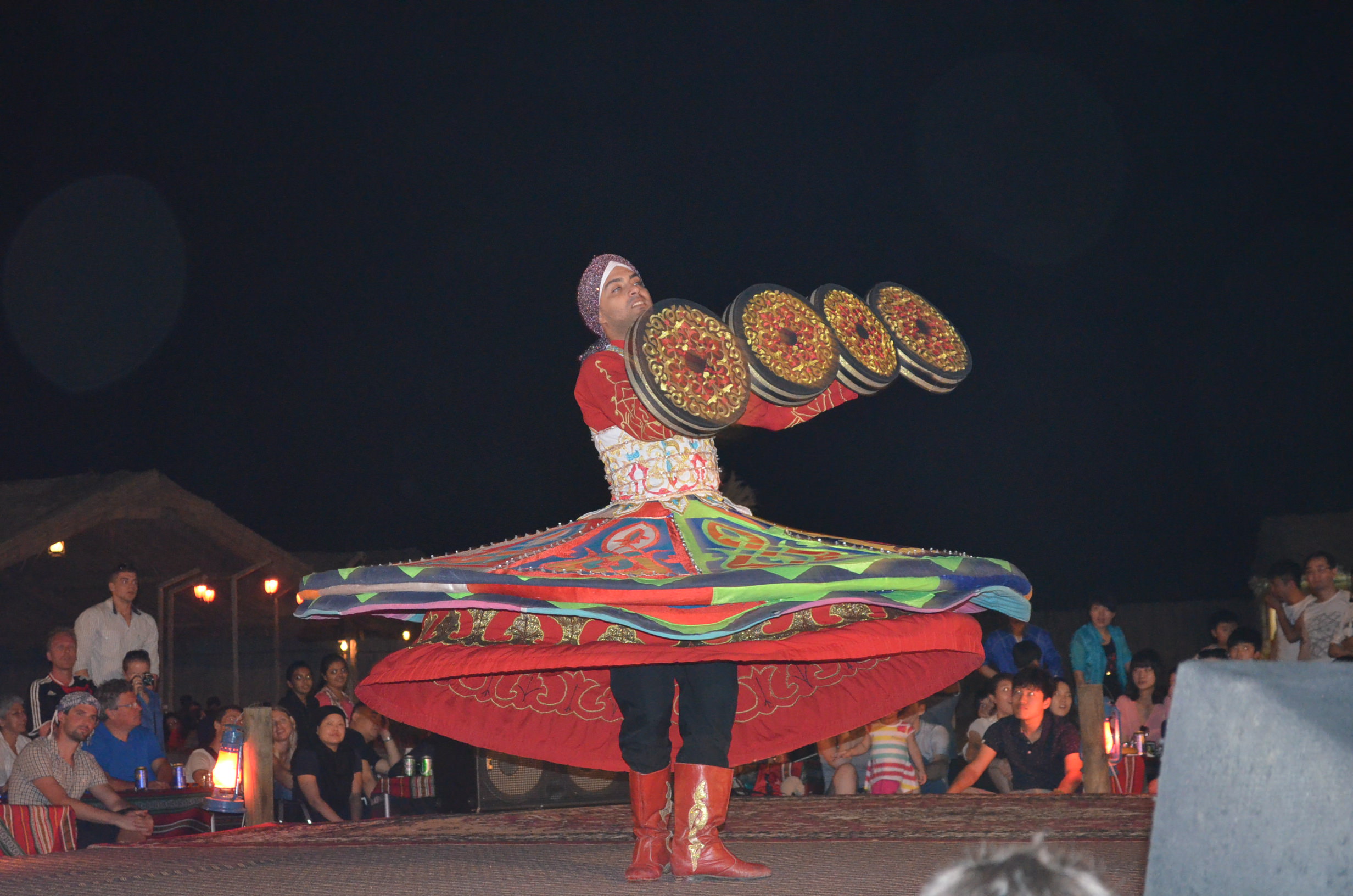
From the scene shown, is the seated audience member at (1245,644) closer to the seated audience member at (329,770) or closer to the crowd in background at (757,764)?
the crowd in background at (757,764)

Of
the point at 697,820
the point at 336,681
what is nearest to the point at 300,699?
the point at 336,681

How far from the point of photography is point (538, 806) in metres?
6.42

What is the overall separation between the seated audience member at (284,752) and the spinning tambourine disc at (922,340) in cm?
385

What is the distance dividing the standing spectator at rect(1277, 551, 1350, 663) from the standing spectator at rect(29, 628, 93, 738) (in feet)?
19.6

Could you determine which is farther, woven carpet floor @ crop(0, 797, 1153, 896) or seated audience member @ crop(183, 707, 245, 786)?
seated audience member @ crop(183, 707, 245, 786)

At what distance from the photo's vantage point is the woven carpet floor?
288 centimetres

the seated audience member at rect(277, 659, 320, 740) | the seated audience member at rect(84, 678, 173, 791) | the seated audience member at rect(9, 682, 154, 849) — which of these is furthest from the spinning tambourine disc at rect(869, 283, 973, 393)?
the seated audience member at rect(84, 678, 173, 791)

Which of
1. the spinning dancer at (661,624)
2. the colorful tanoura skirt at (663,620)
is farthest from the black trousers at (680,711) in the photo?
the colorful tanoura skirt at (663,620)

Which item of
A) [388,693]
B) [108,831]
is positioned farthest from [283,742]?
[388,693]

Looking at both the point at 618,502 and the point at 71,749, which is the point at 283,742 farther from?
the point at 618,502

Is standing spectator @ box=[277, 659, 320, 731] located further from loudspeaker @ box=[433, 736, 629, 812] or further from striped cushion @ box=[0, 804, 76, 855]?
striped cushion @ box=[0, 804, 76, 855]

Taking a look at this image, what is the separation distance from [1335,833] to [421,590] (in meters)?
2.21

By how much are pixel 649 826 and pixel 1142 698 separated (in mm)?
4472

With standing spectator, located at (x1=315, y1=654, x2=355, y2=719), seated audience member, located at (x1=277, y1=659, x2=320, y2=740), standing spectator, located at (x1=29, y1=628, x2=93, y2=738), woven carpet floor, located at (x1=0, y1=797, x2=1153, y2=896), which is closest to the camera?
woven carpet floor, located at (x1=0, y1=797, x2=1153, y2=896)
